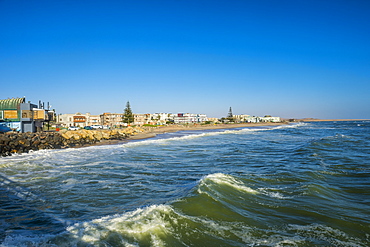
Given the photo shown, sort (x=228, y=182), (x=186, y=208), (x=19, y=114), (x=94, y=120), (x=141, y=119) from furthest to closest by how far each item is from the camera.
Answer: (x=141, y=119) → (x=94, y=120) → (x=19, y=114) → (x=228, y=182) → (x=186, y=208)

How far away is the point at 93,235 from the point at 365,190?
376 inches

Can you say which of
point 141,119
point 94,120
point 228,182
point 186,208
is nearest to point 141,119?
point 141,119

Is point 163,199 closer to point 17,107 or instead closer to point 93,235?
point 93,235

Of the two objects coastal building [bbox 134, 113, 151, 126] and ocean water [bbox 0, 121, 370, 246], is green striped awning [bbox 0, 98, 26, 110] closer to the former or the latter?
ocean water [bbox 0, 121, 370, 246]

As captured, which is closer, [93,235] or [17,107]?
[93,235]

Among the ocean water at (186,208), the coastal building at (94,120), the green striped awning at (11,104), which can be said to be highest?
the green striped awning at (11,104)

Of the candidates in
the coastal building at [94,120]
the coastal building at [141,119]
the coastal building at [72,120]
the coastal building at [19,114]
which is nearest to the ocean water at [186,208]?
the coastal building at [19,114]

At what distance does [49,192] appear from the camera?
8828 millimetres

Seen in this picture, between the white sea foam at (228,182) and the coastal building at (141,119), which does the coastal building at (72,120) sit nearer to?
the coastal building at (141,119)

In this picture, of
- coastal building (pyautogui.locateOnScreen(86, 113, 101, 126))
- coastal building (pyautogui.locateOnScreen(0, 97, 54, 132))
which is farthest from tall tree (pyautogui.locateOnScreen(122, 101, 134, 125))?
coastal building (pyautogui.locateOnScreen(0, 97, 54, 132))

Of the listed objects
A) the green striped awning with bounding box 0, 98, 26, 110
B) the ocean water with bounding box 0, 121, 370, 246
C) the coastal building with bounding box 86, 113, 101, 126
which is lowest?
the ocean water with bounding box 0, 121, 370, 246

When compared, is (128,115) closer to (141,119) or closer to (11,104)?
(141,119)

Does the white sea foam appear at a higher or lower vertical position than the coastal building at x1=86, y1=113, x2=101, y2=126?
lower

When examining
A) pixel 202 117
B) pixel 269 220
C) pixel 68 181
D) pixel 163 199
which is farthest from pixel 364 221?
pixel 202 117
